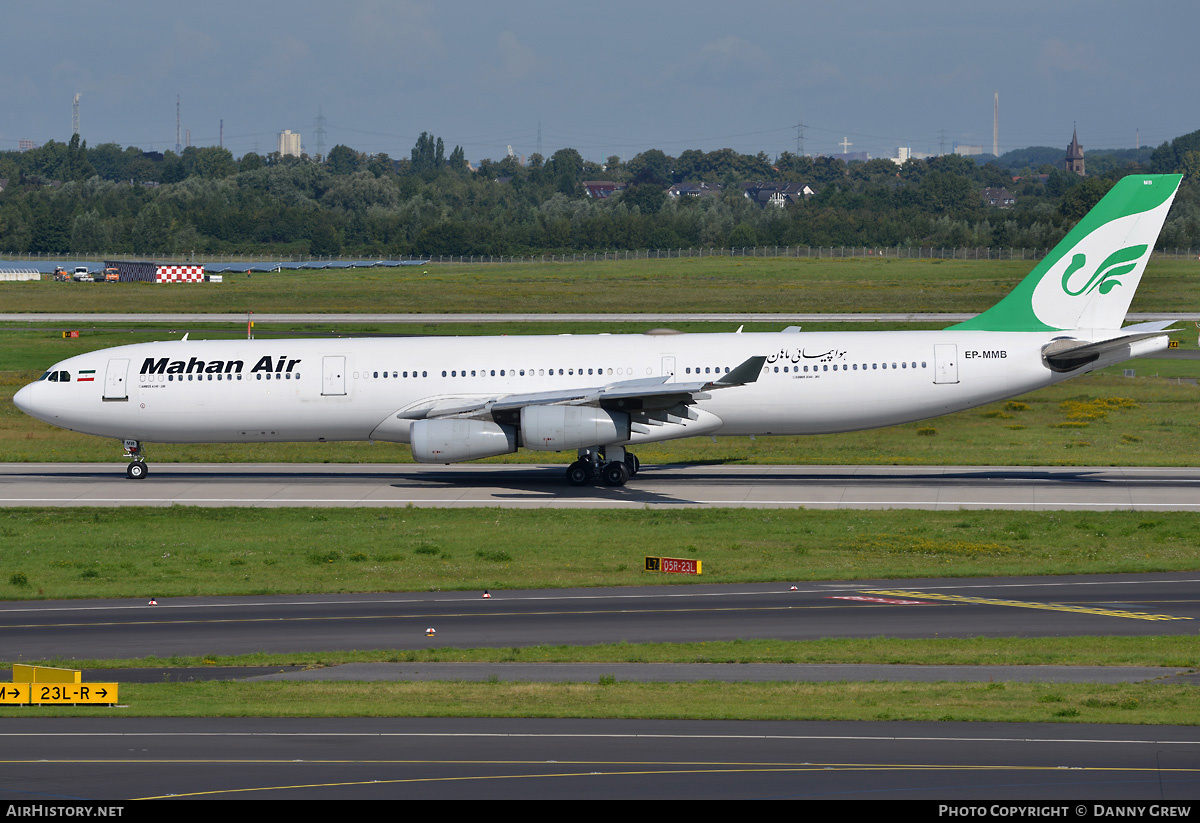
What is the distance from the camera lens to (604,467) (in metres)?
41.8

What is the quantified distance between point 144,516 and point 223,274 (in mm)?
128167

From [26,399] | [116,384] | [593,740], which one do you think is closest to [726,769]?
[593,740]

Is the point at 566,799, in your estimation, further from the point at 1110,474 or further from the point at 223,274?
the point at 223,274

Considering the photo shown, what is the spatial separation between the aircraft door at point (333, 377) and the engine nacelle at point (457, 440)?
3422mm

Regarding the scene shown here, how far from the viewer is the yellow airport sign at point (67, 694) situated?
19391 mm

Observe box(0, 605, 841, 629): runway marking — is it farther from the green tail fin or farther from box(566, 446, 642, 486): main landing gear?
the green tail fin

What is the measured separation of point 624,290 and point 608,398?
88.2m

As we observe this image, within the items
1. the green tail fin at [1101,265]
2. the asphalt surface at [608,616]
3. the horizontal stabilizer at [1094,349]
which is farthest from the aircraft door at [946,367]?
the asphalt surface at [608,616]

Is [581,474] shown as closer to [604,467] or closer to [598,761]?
[604,467]

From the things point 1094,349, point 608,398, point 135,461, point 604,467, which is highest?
point 1094,349

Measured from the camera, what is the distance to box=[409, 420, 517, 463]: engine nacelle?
129 feet

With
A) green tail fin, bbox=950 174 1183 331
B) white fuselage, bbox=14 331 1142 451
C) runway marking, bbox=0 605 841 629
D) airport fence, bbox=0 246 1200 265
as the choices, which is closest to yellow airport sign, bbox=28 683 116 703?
runway marking, bbox=0 605 841 629

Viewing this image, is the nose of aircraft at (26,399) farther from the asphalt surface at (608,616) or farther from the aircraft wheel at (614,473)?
the aircraft wheel at (614,473)
